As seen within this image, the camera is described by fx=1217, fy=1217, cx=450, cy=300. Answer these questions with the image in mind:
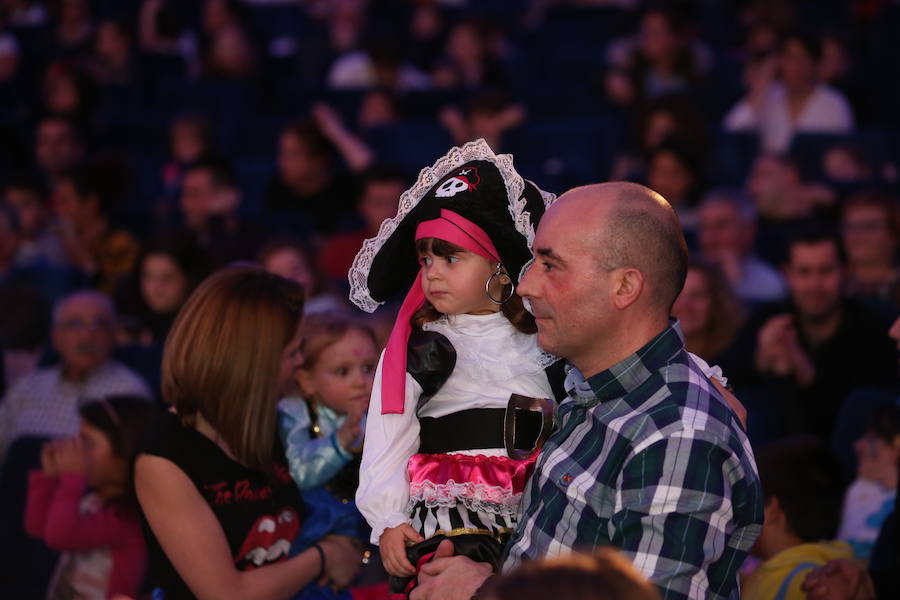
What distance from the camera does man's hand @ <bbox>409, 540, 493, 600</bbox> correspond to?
2426 millimetres

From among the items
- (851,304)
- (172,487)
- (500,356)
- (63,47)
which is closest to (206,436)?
(172,487)

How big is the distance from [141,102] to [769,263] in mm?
5376

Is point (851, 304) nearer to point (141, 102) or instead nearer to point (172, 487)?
point (172, 487)

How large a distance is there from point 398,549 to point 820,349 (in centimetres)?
286

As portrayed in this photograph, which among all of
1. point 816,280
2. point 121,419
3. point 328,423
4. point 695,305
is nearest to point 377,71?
point 695,305

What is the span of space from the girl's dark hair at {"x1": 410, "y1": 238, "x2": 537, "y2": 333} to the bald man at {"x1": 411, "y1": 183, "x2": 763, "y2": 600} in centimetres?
43

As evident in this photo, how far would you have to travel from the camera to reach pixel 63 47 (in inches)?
409

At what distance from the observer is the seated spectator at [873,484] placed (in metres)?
3.66

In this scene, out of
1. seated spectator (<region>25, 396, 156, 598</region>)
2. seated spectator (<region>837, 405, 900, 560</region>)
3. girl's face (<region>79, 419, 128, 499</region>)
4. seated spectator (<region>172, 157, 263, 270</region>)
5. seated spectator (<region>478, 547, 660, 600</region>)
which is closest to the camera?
seated spectator (<region>478, 547, 660, 600</region>)

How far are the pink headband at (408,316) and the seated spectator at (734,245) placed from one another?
3402 millimetres

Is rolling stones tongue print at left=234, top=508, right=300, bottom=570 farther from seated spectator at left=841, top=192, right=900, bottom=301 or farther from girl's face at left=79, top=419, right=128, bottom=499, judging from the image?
seated spectator at left=841, top=192, right=900, bottom=301

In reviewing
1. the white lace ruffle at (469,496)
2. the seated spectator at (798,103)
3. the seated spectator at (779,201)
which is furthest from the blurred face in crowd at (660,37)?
the white lace ruffle at (469,496)

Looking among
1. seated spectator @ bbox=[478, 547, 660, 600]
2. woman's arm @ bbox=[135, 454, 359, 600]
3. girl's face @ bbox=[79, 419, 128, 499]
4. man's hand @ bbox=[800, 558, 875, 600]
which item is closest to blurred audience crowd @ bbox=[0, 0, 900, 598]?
man's hand @ bbox=[800, 558, 875, 600]

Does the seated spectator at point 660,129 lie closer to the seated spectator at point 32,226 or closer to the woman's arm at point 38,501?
the seated spectator at point 32,226
